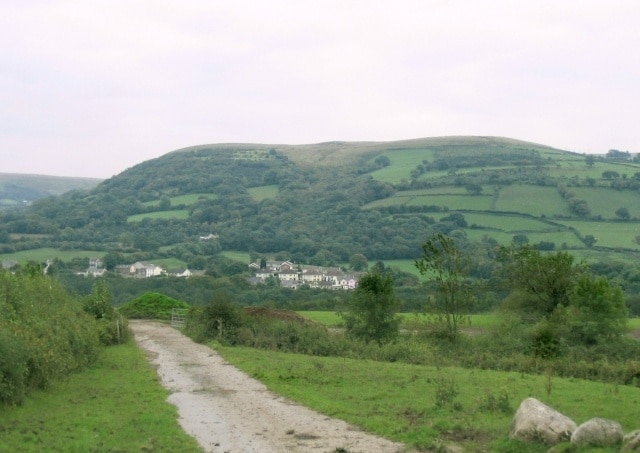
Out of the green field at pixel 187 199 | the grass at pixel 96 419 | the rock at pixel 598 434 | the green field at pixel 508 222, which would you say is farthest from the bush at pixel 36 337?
the green field at pixel 187 199

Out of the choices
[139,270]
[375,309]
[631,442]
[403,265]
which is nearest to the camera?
[631,442]

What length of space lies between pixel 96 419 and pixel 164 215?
129 meters

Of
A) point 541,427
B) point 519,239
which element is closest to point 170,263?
point 519,239

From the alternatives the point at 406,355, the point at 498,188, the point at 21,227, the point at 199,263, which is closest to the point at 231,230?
the point at 199,263

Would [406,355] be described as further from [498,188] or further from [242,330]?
[498,188]

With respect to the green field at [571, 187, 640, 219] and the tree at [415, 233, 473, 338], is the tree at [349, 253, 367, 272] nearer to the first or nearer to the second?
the green field at [571, 187, 640, 219]

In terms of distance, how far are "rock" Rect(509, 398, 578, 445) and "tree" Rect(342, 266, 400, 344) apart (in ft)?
94.2

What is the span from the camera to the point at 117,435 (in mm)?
17016

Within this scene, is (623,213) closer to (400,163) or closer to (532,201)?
(532,201)

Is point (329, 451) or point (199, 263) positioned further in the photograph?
point (199, 263)

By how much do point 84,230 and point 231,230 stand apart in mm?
26581

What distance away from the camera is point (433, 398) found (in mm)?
21703

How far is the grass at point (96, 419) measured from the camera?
16.0m

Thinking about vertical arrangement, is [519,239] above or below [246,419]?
below
